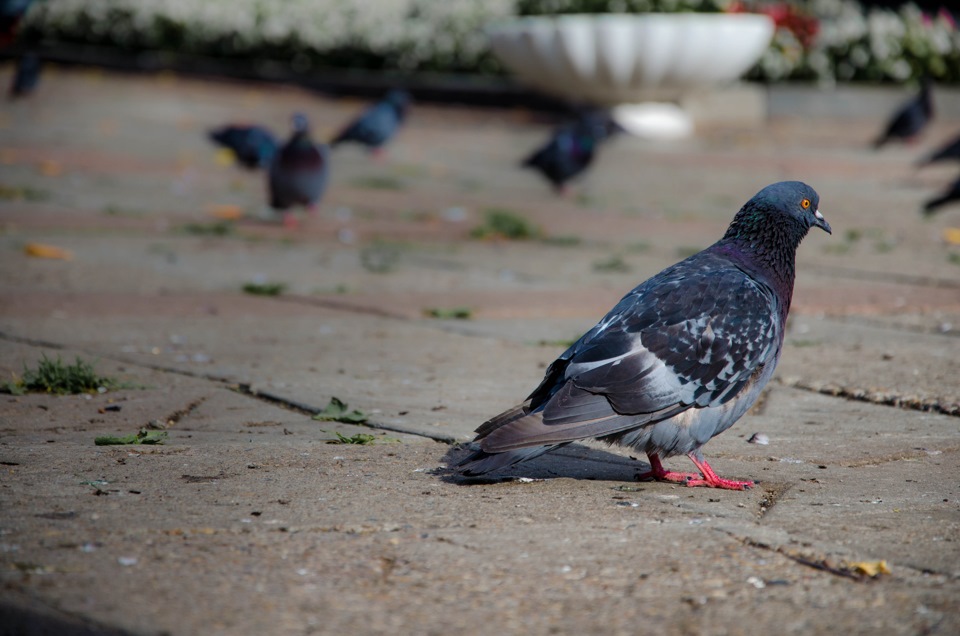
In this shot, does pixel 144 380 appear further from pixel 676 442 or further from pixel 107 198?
pixel 107 198

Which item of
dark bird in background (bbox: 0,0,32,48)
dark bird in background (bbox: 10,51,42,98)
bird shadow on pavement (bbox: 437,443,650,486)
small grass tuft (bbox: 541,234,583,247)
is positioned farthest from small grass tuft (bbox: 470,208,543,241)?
dark bird in background (bbox: 10,51,42,98)

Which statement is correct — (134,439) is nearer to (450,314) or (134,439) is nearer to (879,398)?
(450,314)

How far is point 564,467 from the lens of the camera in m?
3.10

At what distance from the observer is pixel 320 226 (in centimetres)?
781

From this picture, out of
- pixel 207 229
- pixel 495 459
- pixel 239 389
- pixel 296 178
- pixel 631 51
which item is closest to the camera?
pixel 495 459

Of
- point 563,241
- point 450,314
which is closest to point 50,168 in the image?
point 563,241

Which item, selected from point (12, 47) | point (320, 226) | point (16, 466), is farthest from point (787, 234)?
point (12, 47)

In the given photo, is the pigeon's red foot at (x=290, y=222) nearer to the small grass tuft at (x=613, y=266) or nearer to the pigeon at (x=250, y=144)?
the pigeon at (x=250, y=144)

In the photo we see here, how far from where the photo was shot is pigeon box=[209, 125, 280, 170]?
31.1 ft

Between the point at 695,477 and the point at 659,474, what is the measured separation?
0.09 m

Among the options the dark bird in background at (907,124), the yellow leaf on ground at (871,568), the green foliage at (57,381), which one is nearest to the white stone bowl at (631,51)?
the dark bird in background at (907,124)

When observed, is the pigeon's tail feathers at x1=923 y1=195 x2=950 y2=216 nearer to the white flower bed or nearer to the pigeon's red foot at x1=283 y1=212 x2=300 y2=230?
the pigeon's red foot at x1=283 y1=212 x2=300 y2=230

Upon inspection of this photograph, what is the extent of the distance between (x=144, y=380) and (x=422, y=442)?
1.10 metres

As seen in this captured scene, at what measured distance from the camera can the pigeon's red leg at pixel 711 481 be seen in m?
2.87
